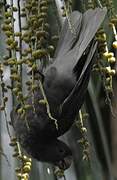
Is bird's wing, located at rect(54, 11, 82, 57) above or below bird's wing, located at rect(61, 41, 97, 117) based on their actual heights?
above

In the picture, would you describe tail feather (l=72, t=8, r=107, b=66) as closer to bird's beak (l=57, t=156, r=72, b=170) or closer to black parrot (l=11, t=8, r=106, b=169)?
black parrot (l=11, t=8, r=106, b=169)

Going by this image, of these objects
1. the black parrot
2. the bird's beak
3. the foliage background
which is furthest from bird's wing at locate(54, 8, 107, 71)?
the bird's beak

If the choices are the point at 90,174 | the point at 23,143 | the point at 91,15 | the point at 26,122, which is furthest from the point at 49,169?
the point at 91,15

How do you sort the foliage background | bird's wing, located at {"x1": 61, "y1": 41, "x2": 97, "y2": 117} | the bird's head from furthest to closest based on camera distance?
the foliage background < the bird's head < bird's wing, located at {"x1": 61, "y1": 41, "x2": 97, "y2": 117}

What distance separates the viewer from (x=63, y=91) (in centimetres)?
156

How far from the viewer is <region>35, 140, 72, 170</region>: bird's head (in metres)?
1.59

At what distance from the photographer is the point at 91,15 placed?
4.99 ft

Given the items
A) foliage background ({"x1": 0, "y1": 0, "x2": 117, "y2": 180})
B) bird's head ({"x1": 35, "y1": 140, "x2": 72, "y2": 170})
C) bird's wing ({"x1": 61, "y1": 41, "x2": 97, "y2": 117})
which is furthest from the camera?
foliage background ({"x1": 0, "y1": 0, "x2": 117, "y2": 180})

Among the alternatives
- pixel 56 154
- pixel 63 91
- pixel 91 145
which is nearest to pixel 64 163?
pixel 56 154

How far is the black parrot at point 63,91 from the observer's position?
1.49m

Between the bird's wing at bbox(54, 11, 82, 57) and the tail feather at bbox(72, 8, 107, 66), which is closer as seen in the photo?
the tail feather at bbox(72, 8, 107, 66)

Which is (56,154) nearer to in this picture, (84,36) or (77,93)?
(77,93)

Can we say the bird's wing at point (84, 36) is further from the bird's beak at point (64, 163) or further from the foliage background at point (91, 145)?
the bird's beak at point (64, 163)

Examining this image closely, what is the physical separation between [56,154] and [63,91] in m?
0.18
